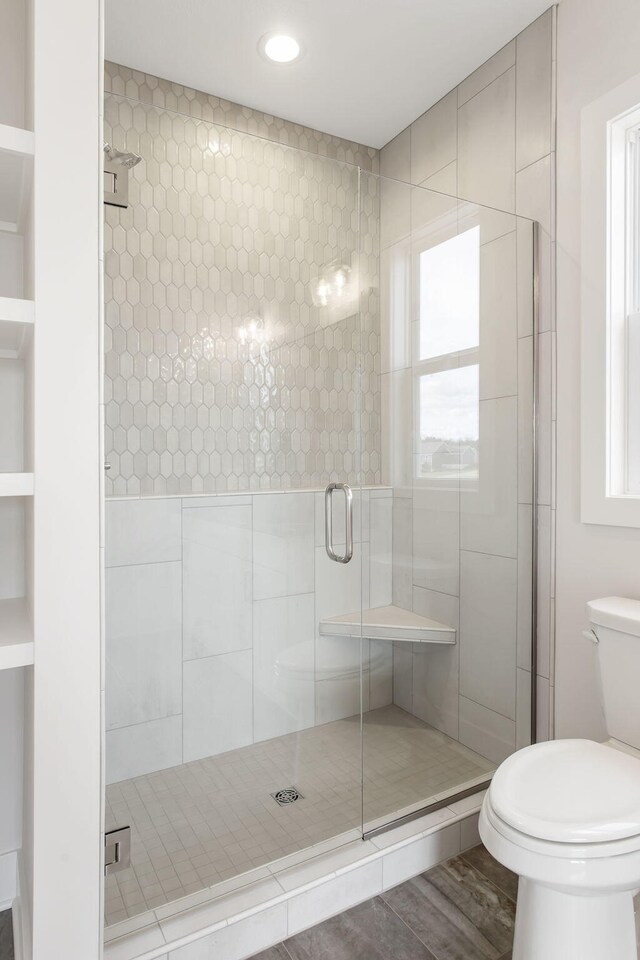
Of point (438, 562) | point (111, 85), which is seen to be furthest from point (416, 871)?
point (111, 85)

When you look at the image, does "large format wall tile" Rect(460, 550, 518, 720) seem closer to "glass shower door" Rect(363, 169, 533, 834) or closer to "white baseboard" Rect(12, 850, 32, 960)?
"glass shower door" Rect(363, 169, 533, 834)

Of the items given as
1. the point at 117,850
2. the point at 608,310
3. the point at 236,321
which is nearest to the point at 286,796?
the point at 117,850

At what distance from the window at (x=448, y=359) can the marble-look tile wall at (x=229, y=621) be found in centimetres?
26

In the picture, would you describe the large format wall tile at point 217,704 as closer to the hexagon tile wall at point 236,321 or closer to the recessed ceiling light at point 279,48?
the hexagon tile wall at point 236,321

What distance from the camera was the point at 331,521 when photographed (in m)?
1.72

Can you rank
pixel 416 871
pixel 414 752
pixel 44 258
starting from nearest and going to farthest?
pixel 44 258, pixel 416 871, pixel 414 752

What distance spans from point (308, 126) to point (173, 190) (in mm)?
1249

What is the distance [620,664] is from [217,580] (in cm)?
109

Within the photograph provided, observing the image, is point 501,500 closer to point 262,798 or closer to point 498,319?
point 498,319

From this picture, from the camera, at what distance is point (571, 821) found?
3.73 ft

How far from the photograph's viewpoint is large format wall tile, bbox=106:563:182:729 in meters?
1.46

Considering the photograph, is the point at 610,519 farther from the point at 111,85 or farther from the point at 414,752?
the point at 111,85

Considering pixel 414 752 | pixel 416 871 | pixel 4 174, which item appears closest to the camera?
pixel 4 174

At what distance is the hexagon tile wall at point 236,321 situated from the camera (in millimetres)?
1528
